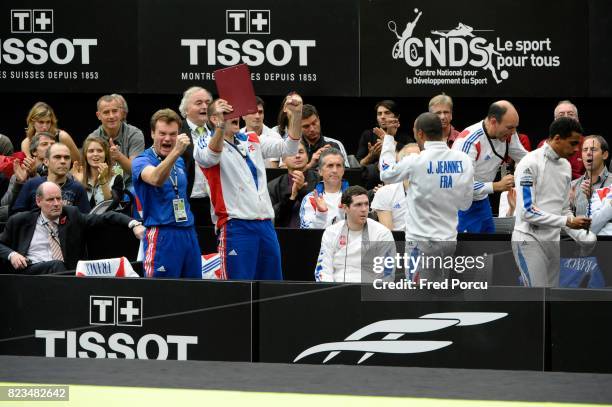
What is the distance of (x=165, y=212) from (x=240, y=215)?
1.56 ft

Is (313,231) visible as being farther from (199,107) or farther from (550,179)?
(550,179)

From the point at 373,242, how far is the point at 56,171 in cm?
248

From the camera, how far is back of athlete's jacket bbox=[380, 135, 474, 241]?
7500mm

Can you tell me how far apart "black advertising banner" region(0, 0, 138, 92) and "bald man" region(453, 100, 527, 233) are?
4.36m

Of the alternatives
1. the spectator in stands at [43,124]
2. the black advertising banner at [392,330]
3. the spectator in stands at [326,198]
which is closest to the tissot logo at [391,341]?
the black advertising banner at [392,330]

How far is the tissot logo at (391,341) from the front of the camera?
700 centimetres

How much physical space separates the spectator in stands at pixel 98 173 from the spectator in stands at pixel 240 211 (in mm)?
1717

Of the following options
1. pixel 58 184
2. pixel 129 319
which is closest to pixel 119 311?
pixel 129 319

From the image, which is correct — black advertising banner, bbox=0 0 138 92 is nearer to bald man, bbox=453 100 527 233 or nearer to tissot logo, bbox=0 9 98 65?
tissot logo, bbox=0 9 98 65

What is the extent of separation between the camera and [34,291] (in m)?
7.36

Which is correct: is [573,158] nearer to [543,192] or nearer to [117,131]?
[543,192]

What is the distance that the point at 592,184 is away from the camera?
28.9ft

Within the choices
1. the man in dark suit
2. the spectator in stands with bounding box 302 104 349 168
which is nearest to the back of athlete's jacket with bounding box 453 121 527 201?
the spectator in stands with bounding box 302 104 349 168

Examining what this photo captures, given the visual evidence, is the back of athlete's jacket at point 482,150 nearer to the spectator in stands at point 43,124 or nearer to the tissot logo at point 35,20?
the spectator in stands at point 43,124
